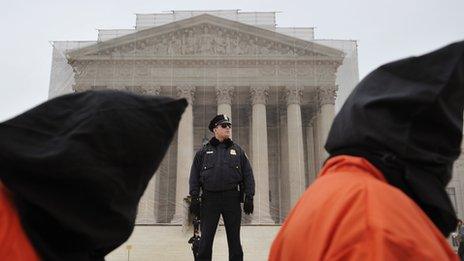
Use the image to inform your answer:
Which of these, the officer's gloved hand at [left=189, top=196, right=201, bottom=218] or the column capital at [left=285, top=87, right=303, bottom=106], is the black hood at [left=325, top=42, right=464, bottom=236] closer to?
the officer's gloved hand at [left=189, top=196, right=201, bottom=218]

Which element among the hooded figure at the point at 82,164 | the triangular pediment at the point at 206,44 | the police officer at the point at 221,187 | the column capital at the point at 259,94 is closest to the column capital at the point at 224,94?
the column capital at the point at 259,94

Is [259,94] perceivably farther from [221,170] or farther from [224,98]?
[221,170]

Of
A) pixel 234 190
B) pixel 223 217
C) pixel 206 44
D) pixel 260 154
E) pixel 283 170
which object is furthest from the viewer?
pixel 283 170

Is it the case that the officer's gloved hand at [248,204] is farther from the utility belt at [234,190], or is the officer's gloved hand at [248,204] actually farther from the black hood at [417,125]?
the black hood at [417,125]

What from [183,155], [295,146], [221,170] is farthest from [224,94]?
[221,170]

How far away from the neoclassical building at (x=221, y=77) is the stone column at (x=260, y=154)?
0.07 m

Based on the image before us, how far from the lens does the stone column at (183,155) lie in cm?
3180

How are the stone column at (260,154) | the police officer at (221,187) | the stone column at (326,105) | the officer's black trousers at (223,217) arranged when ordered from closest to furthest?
the officer's black trousers at (223,217), the police officer at (221,187), the stone column at (260,154), the stone column at (326,105)

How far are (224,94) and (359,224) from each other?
3235 cm

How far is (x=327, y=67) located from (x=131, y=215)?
111 feet

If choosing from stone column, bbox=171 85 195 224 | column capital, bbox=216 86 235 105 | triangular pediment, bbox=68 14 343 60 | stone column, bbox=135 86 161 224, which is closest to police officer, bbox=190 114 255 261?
stone column, bbox=135 86 161 224

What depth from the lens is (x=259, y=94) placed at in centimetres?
3406

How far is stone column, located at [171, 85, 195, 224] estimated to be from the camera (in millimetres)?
31797

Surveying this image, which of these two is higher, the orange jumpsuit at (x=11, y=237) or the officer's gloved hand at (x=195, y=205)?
the orange jumpsuit at (x=11, y=237)
